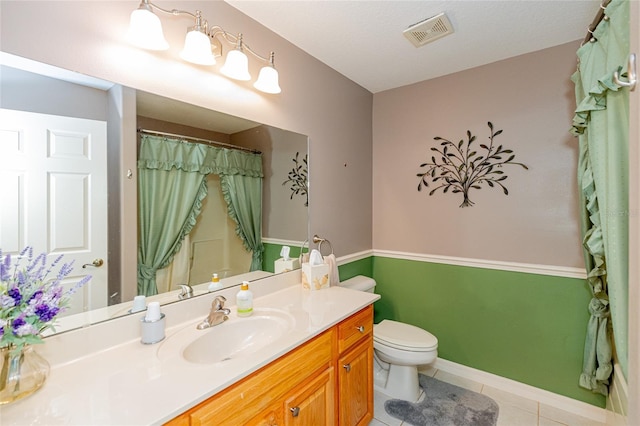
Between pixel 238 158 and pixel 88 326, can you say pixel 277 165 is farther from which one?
pixel 88 326

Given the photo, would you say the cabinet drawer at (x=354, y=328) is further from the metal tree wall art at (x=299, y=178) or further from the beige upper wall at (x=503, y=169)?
the beige upper wall at (x=503, y=169)

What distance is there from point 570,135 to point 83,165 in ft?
8.50

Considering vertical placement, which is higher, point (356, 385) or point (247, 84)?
point (247, 84)

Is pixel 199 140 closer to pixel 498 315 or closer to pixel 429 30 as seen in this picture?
pixel 429 30

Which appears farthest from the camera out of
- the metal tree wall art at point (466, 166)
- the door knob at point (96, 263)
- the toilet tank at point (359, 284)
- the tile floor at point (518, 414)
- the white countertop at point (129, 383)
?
the toilet tank at point (359, 284)

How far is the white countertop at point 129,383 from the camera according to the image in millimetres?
670

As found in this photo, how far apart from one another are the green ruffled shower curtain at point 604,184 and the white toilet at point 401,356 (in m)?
0.87

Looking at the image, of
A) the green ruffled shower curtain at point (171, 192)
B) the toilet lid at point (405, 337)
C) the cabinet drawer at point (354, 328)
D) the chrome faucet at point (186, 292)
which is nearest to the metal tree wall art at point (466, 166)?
the toilet lid at point (405, 337)

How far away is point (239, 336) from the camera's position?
125 cm

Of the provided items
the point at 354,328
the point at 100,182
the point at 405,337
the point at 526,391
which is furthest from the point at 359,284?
the point at 100,182

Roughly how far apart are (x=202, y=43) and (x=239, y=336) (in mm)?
1302

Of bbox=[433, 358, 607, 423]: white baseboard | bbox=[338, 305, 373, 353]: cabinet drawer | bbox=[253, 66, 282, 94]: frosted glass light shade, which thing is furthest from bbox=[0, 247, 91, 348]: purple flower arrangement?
bbox=[433, 358, 607, 423]: white baseboard

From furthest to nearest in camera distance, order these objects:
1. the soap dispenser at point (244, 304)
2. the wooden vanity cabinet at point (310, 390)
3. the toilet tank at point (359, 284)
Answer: the toilet tank at point (359, 284)
the soap dispenser at point (244, 304)
the wooden vanity cabinet at point (310, 390)

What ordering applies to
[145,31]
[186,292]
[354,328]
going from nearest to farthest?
[145,31]
[186,292]
[354,328]
